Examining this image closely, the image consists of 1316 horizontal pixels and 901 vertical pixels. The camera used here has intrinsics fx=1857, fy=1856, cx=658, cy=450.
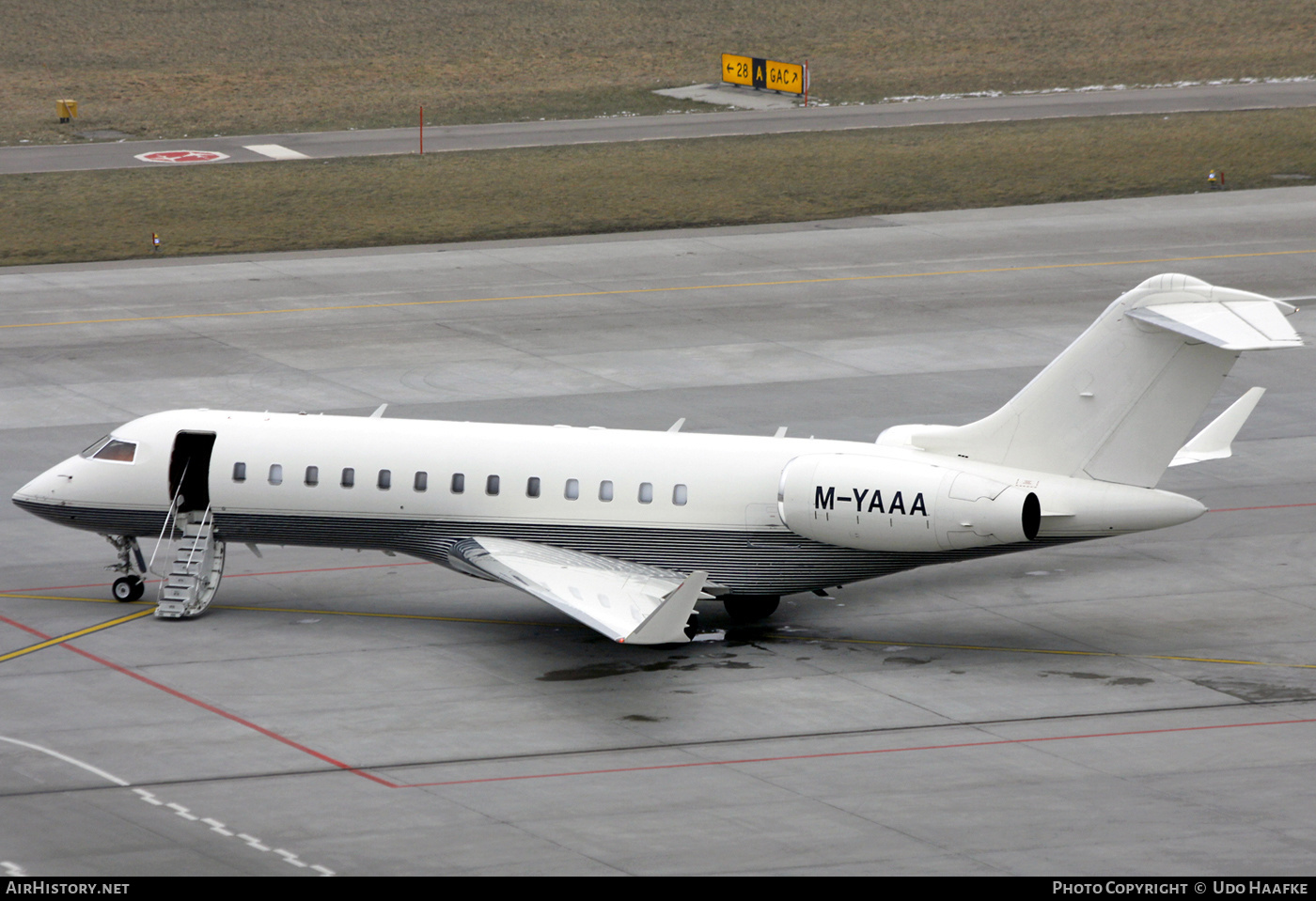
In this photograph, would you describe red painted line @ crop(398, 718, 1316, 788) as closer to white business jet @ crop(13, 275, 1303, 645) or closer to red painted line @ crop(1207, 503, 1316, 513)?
white business jet @ crop(13, 275, 1303, 645)

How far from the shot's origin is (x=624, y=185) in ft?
218

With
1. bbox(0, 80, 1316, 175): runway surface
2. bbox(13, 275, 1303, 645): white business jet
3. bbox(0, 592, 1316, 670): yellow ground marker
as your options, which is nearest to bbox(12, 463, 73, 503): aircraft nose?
bbox(13, 275, 1303, 645): white business jet

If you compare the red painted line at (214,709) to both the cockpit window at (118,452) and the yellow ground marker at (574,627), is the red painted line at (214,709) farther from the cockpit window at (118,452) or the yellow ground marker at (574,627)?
the cockpit window at (118,452)

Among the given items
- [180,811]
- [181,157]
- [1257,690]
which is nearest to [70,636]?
[180,811]

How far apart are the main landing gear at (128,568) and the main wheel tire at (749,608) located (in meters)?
9.73

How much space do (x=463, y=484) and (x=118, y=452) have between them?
20.1 feet

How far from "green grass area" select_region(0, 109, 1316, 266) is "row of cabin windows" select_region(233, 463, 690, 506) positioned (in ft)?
102

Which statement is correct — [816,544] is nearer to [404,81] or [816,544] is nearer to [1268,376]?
[1268,376]

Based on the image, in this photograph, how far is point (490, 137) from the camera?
76438 mm

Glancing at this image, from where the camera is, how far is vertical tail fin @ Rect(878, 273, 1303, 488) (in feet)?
87.1

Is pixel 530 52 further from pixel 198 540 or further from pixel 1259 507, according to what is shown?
pixel 198 540

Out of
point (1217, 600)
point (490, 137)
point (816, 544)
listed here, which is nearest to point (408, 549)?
point (816, 544)

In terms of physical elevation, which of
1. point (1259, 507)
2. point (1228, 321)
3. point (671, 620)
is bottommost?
point (671, 620)

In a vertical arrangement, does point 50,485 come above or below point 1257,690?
above
